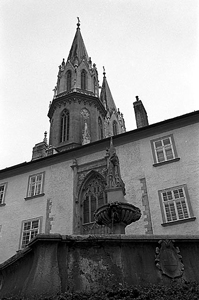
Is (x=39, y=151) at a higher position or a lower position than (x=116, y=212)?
higher

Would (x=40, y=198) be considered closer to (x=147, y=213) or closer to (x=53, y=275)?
(x=147, y=213)

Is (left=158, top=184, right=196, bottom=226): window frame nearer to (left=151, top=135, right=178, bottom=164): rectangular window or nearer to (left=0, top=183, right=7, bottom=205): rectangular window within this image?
(left=151, top=135, right=178, bottom=164): rectangular window

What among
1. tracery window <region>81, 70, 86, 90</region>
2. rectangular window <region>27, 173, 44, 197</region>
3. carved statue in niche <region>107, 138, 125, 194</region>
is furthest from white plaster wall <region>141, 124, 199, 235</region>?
tracery window <region>81, 70, 86, 90</region>

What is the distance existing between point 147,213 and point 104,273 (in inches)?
477

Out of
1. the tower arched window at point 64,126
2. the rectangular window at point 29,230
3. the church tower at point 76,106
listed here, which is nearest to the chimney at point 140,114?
the church tower at point 76,106

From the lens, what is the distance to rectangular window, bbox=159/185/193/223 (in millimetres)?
18000

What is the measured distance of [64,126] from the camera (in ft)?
142

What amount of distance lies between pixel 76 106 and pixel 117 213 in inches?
1342

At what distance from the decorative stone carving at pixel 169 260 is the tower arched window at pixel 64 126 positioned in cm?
3496

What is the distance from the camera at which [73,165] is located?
2320 cm

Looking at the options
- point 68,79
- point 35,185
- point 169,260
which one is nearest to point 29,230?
point 35,185

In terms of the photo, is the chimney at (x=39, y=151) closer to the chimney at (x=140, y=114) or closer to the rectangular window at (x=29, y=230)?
the chimney at (x=140, y=114)

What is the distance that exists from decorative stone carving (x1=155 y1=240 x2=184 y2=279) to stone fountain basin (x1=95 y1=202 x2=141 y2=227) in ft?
11.3

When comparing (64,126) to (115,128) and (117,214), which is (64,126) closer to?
(115,128)
